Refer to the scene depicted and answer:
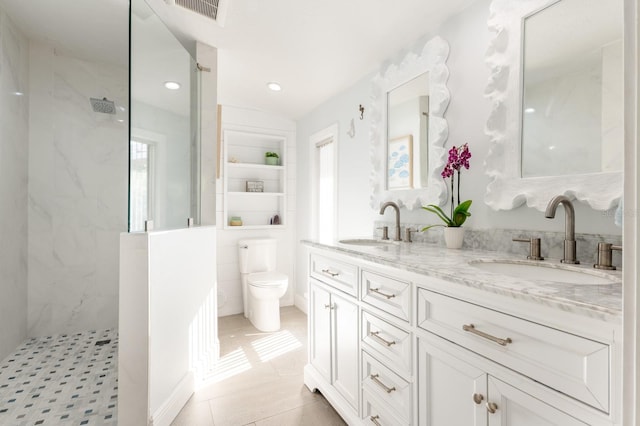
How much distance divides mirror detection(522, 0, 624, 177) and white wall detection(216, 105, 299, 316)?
9.09ft

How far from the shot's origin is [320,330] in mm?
1834

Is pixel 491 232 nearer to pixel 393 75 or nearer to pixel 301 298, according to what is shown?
pixel 393 75

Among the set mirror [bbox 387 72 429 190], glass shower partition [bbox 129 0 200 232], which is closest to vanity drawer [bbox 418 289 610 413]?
mirror [bbox 387 72 429 190]

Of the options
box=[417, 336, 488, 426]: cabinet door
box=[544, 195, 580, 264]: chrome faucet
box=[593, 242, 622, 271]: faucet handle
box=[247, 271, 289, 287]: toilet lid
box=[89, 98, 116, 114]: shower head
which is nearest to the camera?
box=[417, 336, 488, 426]: cabinet door

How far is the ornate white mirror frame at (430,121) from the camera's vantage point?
174cm

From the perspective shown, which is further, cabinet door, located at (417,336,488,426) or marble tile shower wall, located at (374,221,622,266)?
marble tile shower wall, located at (374,221,622,266)

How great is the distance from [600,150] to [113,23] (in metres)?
3.05

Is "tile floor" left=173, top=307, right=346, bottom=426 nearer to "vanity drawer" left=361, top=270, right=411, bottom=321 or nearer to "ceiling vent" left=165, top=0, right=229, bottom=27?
"vanity drawer" left=361, top=270, right=411, bottom=321

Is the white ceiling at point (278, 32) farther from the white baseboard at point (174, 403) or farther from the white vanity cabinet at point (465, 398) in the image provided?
the white baseboard at point (174, 403)

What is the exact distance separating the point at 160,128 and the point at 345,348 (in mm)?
1630

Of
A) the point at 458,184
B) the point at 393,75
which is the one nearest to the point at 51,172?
the point at 393,75

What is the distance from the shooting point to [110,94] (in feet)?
9.23

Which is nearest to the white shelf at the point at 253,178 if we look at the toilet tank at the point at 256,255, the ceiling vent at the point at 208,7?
the toilet tank at the point at 256,255

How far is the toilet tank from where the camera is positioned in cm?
335
